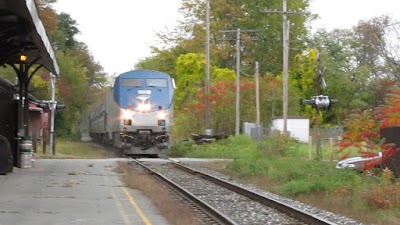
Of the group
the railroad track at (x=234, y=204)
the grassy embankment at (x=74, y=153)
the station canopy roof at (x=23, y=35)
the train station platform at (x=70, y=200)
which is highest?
the station canopy roof at (x=23, y=35)

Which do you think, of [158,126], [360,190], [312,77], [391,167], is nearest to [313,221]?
[360,190]

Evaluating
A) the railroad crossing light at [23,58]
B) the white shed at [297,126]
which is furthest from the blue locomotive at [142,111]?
the white shed at [297,126]

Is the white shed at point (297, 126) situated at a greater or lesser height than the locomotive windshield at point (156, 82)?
lesser

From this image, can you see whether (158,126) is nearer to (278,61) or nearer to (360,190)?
(360,190)

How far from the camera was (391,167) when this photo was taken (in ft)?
61.4

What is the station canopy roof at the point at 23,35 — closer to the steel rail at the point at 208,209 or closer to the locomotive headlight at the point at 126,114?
the steel rail at the point at 208,209

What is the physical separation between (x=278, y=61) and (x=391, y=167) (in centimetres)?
5112

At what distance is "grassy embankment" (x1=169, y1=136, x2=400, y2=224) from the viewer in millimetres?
14844

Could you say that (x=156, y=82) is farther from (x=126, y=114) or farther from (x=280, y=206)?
(x=280, y=206)

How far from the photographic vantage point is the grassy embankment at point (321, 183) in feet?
48.7

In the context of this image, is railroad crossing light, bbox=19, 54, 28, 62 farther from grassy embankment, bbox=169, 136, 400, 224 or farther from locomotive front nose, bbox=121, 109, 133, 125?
locomotive front nose, bbox=121, 109, 133, 125

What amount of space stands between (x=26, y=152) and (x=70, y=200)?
33.5 ft

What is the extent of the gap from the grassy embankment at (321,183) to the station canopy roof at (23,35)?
7.40 meters

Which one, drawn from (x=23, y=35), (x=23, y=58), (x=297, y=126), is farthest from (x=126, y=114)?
(x=297, y=126)
